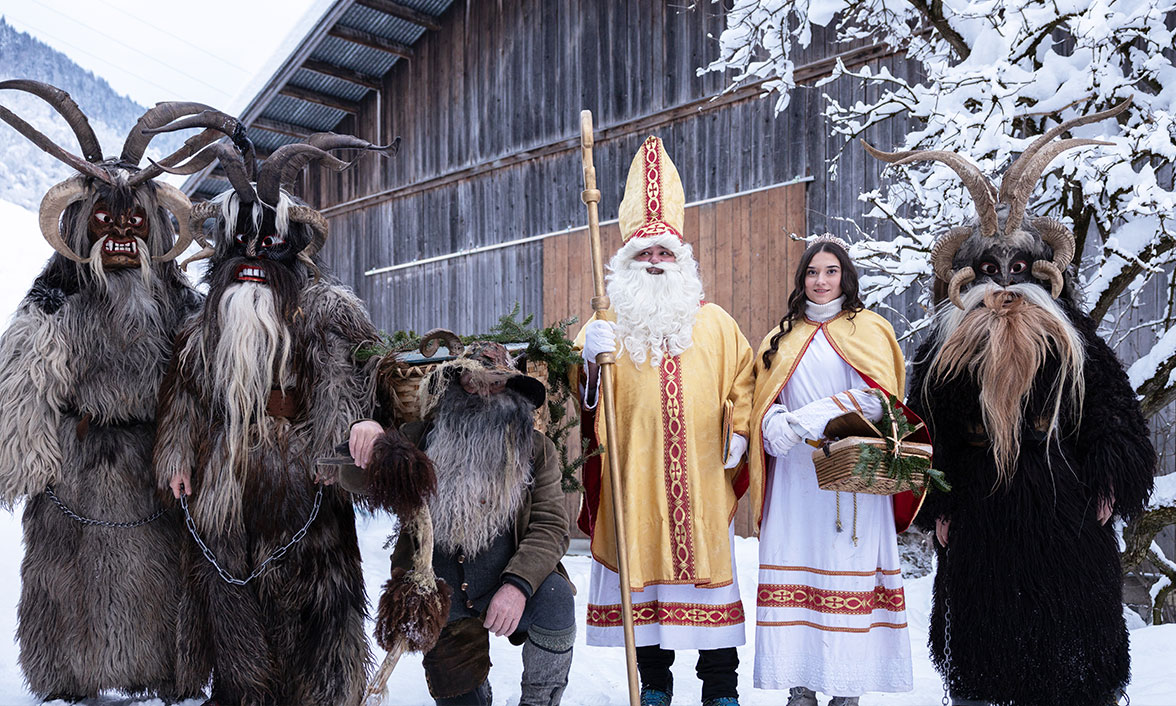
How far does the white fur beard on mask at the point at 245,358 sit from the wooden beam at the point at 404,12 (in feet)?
21.2

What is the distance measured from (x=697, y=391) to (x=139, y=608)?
8.09 feet

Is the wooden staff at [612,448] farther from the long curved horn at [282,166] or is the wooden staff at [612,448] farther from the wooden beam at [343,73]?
the wooden beam at [343,73]

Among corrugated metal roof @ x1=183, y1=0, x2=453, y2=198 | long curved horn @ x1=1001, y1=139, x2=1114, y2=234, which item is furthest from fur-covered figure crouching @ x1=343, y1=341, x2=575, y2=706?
corrugated metal roof @ x1=183, y1=0, x2=453, y2=198

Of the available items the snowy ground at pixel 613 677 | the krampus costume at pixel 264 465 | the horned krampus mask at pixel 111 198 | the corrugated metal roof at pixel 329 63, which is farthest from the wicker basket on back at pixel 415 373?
the corrugated metal roof at pixel 329 63

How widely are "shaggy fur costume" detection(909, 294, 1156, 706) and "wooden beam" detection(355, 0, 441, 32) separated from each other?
25.0 ft

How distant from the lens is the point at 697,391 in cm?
394

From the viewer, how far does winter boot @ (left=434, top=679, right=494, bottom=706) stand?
Result: 354 centimetres

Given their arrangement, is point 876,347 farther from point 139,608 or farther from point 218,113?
point 139,608

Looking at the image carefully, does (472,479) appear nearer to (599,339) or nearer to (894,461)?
(599,339)

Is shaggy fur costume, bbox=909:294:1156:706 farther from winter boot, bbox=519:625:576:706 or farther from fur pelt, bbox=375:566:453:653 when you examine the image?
fur pelt, bbox=375:566:453:653

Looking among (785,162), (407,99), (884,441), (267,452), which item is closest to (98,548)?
(267,452)

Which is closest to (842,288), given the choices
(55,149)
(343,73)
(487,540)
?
(487,540)

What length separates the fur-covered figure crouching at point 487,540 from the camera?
3.49 metres

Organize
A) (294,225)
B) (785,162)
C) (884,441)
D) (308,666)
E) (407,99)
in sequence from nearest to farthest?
(884,441) < (308,666) < (294,225) < (785,162) < (407,99)
